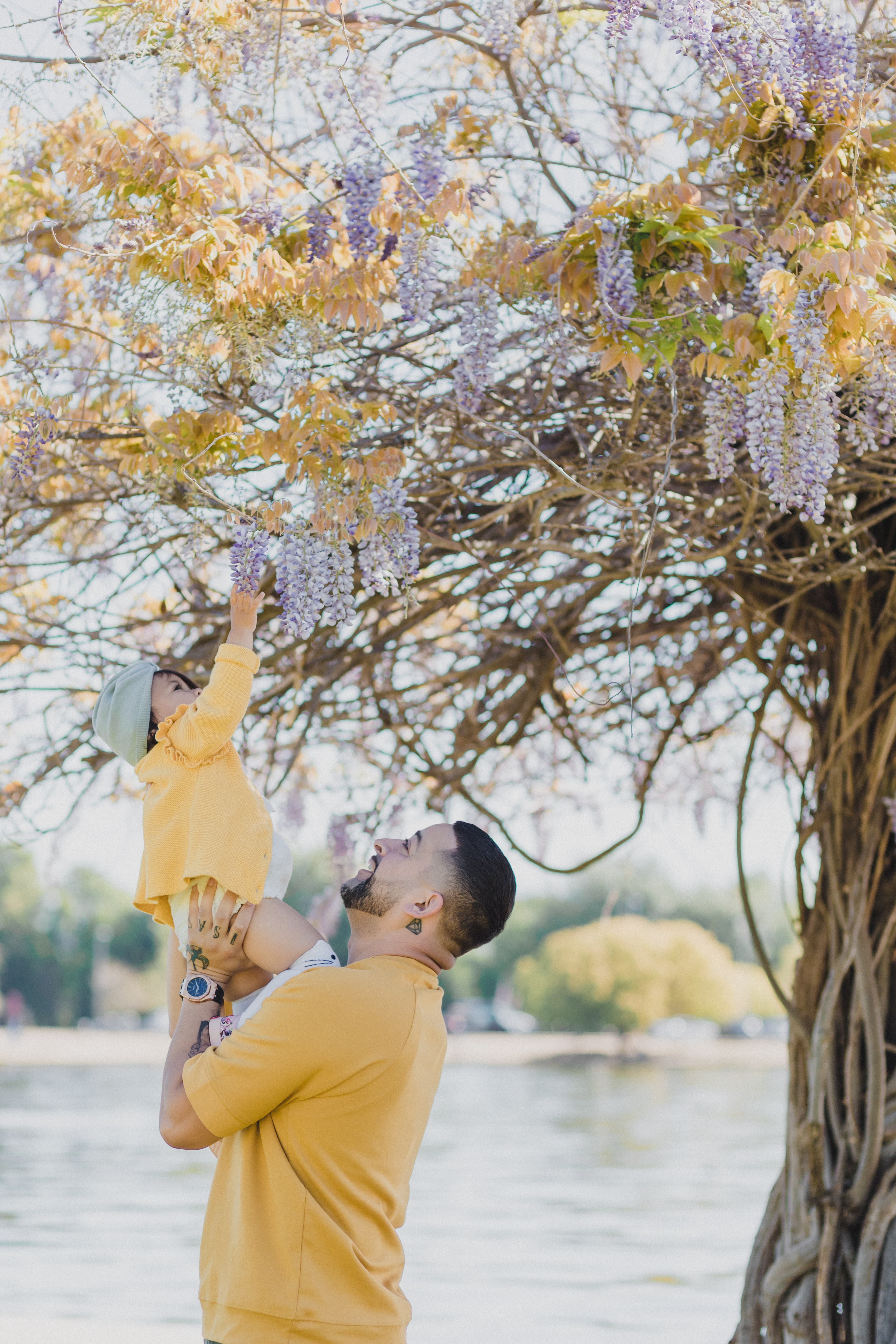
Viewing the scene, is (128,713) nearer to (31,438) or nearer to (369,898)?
(369,898)

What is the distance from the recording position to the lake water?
15.7ft

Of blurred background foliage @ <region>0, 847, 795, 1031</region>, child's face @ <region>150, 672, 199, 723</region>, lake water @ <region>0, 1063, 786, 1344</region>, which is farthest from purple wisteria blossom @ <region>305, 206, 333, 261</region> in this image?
blurred background foliage @ <region>0, 847, 795, 1031</region>

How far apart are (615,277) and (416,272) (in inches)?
13.4

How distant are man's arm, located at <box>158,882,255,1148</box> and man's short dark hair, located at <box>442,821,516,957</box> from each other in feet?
0.86

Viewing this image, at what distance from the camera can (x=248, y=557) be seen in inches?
84.6

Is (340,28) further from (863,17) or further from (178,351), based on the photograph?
(863,17)

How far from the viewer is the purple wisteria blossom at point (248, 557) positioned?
209 centimetres

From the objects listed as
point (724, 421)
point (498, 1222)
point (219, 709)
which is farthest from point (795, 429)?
point (498, 1222)

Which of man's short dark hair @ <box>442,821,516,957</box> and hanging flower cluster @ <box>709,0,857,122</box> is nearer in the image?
man's short dark hair @ <box>442,821,516,957</box>

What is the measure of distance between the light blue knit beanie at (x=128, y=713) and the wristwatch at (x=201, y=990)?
355 mm

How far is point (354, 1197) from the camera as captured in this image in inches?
61.7

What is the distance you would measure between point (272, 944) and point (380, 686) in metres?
1.94

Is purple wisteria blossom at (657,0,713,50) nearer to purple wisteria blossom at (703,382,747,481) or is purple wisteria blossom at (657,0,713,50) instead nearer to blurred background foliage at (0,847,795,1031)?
purple wisteria blossom at (703,382,747,481)

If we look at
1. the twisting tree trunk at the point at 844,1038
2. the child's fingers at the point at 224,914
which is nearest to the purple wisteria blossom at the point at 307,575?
the child's fingers at the point at 224,914
